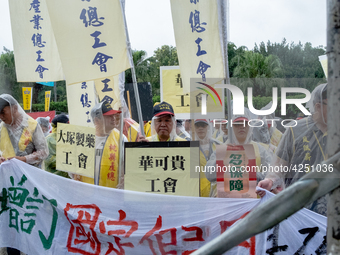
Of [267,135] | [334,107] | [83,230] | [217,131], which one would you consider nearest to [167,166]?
[83,230]

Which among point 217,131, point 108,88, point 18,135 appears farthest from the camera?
point 217,131

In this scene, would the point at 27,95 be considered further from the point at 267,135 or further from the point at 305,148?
the point at 305,148

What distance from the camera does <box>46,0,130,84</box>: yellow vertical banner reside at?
3865mm

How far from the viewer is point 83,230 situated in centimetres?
323

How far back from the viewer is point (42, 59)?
19.4ft

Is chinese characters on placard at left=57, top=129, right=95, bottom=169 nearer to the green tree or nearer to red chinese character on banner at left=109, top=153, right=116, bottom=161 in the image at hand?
red chinese character on banner at left=109, top=153, right=116, bottom=161

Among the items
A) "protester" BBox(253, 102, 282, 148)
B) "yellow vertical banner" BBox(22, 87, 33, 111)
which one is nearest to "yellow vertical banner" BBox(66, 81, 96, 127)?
"protester" BBox(253, 102, 282, 148)

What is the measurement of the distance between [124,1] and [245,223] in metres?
4.45

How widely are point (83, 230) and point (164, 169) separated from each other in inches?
36.7

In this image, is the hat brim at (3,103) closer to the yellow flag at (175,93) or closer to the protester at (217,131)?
the yellow flag at (175,93)

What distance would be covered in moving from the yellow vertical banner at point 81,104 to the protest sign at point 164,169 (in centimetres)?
268

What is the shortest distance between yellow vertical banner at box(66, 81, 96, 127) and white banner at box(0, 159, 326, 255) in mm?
1881

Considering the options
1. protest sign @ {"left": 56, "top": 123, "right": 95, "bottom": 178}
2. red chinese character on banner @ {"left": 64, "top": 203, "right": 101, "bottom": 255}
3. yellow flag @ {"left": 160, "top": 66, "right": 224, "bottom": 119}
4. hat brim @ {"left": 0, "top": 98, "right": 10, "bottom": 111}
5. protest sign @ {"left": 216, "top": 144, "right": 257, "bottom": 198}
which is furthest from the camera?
yellow flag @ {"left": 160, "top": 66, "right": 224, "bottom": 119}

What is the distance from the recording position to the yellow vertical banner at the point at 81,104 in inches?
221
